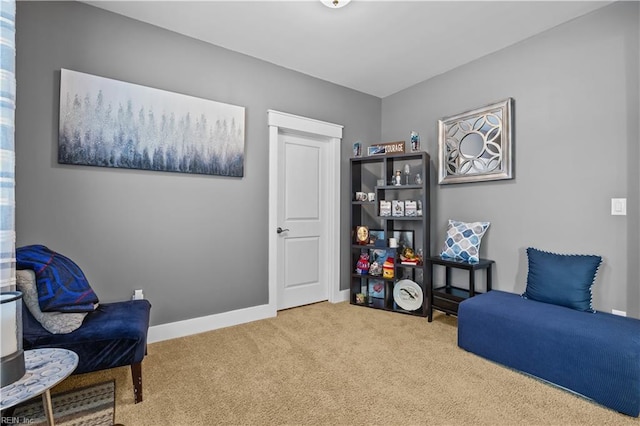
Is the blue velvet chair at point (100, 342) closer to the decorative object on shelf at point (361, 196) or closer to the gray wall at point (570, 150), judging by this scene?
the decorative object on shelf at point (361, 196)

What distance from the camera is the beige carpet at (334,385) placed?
5.33ft

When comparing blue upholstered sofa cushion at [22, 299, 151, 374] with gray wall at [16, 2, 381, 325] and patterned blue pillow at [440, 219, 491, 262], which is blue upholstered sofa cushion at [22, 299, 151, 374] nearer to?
gray wall at [16, 2, 381, 325]

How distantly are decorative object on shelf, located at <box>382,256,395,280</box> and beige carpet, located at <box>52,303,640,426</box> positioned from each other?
0.75m

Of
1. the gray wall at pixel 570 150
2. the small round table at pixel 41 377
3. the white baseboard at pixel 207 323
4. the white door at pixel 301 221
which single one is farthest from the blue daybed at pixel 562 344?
the small round table at pixel 41 377

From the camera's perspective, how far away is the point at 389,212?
3.48 meters

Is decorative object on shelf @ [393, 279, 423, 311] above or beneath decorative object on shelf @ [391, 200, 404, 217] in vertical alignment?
beneath

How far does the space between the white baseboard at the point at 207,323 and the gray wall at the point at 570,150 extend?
235 cm

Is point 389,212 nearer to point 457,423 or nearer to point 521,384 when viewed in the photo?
point 521,384

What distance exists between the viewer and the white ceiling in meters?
2.31

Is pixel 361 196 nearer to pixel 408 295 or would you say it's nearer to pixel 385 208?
pixel 385 208

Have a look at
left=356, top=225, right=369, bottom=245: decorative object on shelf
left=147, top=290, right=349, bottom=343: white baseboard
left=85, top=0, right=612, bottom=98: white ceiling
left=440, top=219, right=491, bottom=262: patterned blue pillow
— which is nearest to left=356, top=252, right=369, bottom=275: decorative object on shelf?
left=356, top=225, right=369, bottom=245: decorative object on shelf

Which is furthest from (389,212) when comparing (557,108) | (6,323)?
(6,323)

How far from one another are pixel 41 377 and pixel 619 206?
11.4ft

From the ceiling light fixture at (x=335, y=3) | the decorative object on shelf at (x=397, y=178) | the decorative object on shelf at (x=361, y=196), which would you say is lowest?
the decorative object on shelf at (x=361, y=196)
